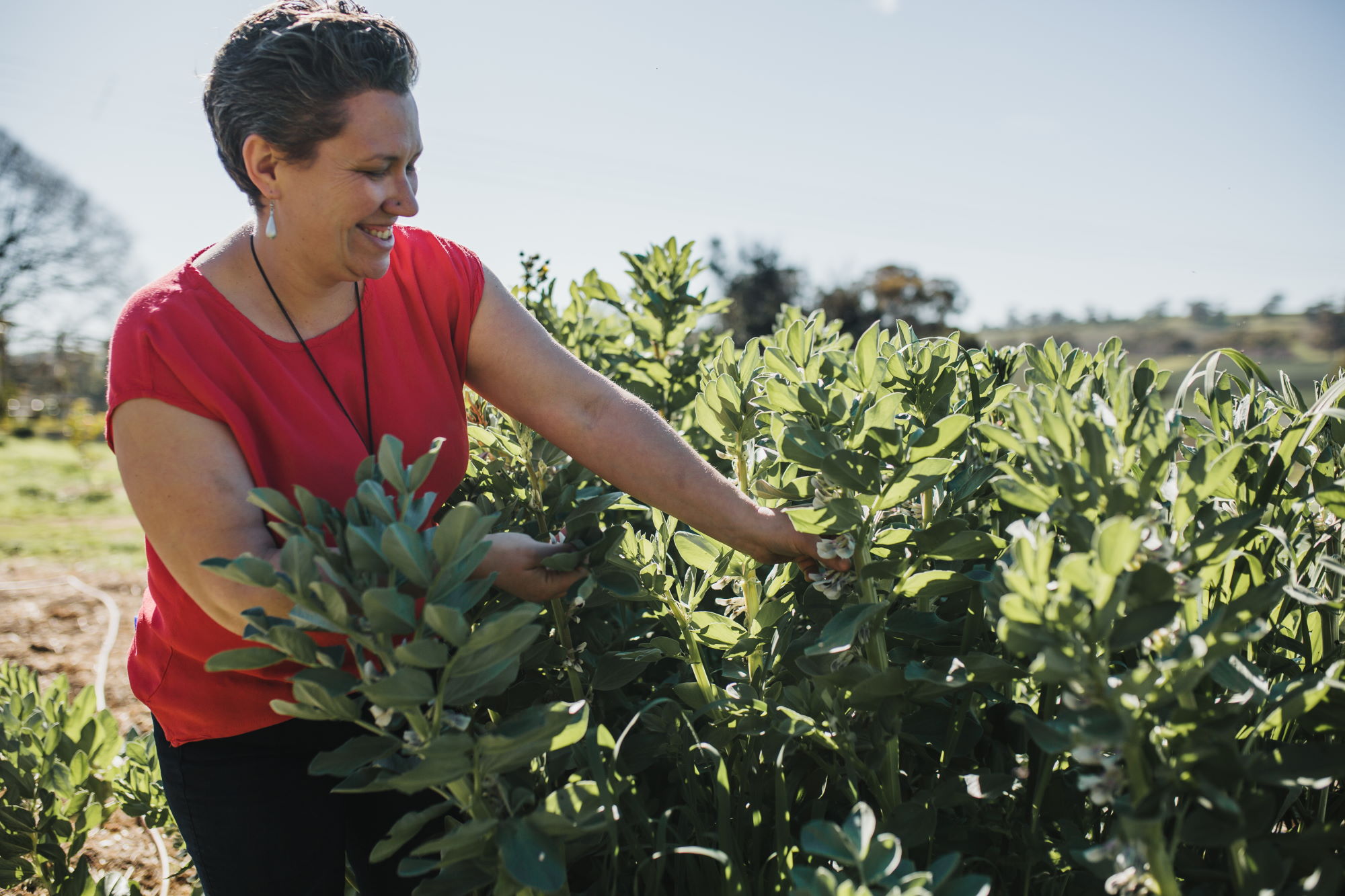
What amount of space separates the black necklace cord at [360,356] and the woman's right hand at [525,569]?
44cm

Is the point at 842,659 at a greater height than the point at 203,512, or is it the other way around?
the point at 203,512

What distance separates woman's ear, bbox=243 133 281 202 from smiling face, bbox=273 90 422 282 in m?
0.01

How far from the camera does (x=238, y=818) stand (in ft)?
5.16

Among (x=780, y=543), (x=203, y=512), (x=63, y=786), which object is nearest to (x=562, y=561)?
(x=780, y=543)

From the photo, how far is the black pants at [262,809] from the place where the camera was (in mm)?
1572

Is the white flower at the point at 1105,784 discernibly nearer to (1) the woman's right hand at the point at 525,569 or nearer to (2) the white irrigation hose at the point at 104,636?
(1) the woman's right hand at the point at 525,569

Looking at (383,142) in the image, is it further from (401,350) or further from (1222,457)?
(1222,457)

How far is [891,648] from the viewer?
5.05ft

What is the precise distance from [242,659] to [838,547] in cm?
78

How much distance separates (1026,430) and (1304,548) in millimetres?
607

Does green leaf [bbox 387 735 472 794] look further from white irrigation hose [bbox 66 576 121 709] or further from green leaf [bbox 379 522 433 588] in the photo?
white irrigation hose [bbox 66 576 121 709]

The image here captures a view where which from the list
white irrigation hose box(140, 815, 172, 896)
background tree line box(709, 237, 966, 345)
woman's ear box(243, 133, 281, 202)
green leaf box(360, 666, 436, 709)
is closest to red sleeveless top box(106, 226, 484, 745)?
woman's ear box(243, 133, 281, 202)

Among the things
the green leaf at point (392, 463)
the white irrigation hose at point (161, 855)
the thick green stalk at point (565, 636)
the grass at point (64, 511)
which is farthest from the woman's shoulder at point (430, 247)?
the grass at point (64, 511)

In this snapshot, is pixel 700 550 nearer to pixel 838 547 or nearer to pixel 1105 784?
pixel 838 547
